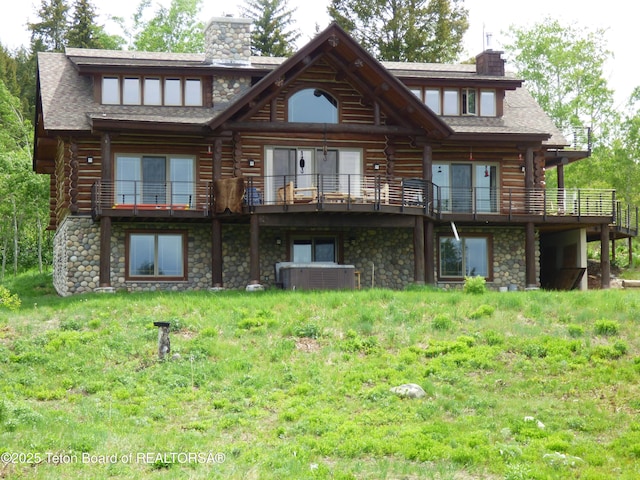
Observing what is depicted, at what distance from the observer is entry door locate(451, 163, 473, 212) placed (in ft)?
109

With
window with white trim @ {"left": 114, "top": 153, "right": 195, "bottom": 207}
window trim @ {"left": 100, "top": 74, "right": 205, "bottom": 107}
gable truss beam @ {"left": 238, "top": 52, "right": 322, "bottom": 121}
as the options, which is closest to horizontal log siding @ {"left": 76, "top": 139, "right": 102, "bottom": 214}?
window with white trim @ {"left": 114, "top": 153, "right": 195, "bottom": 207}

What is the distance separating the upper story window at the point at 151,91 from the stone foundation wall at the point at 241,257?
451cm

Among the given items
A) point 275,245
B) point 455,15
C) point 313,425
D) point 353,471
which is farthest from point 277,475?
point 455,15

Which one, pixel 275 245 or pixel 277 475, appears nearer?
pixel 277 475

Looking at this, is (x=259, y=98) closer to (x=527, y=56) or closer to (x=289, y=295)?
(x=289, y=295)

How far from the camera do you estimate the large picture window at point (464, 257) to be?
33.3 metres

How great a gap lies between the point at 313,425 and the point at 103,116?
57.2 ft

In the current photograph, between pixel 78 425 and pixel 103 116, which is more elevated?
pixel 103 116

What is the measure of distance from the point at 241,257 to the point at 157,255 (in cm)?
269

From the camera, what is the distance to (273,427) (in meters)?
16.5

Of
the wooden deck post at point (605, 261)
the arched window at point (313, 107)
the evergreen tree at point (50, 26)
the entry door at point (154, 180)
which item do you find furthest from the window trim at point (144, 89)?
the evergreen tree at point (50, 26)

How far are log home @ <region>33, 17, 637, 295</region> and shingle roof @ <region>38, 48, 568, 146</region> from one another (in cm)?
11

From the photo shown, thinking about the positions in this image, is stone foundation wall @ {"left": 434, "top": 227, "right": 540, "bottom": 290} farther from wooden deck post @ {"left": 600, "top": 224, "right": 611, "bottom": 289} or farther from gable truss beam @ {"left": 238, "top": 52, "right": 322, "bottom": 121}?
gable truss beam @ {"left": 238, "top": 52, "right": 322, "bottom": 121}

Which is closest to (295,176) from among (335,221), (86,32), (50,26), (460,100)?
(335,221)
